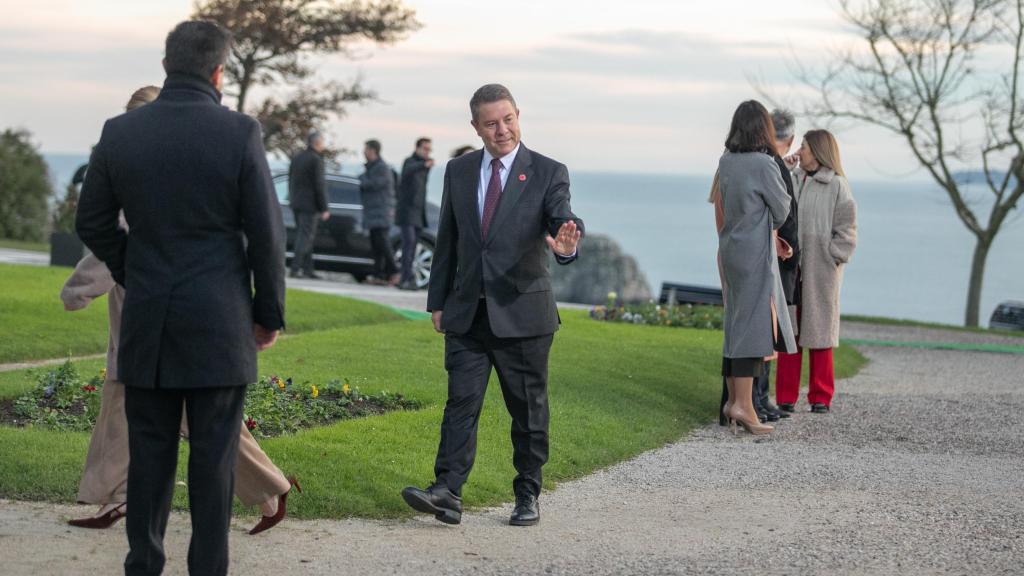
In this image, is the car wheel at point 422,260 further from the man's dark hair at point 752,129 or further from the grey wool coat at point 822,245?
the man's dark hair at point 752,129

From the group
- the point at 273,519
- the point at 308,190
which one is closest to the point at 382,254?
the point at 308,190

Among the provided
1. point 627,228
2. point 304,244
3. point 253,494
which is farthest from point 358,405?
point 627,228

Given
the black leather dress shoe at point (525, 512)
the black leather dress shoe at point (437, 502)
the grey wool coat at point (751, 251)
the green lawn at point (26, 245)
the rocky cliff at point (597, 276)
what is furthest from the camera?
the rocky cliff at point (597, 276)

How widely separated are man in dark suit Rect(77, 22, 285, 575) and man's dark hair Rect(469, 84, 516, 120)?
1861 mm

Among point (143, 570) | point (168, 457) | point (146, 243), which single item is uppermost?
point (146, 243)

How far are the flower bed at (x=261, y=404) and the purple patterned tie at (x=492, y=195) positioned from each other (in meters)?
2.23

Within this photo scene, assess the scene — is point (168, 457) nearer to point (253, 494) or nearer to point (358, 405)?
point (253, 494)

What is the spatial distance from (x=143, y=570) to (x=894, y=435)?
21.4 ft

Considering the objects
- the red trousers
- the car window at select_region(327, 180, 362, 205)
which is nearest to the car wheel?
the car window at select_region(327, 180, 362, 205)

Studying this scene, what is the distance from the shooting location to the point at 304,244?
70.1 feet

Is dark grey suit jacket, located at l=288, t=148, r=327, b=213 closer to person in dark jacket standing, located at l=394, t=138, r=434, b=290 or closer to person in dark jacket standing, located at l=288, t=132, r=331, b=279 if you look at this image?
person in dark jacket standing, located at l=288, t=132, r=331, b=279

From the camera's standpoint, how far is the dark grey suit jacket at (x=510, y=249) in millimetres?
6598

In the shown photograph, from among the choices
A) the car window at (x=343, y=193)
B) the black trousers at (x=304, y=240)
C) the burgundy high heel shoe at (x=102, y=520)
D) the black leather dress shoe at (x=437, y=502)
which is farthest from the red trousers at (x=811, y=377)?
the car window at (x=343, y=193)

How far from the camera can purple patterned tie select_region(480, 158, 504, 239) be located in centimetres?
666
